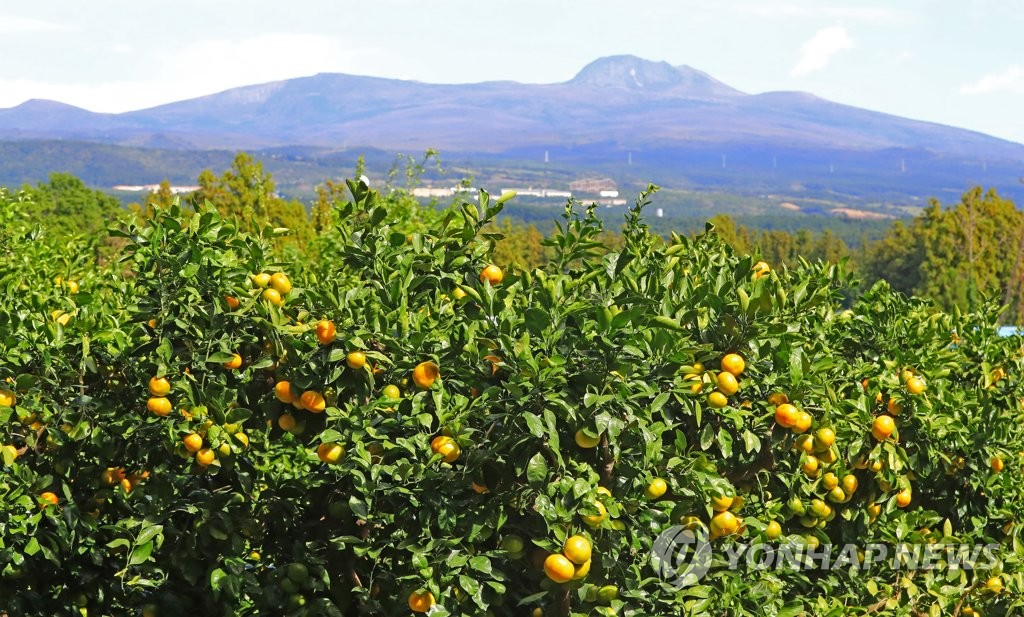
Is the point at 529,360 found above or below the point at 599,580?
above

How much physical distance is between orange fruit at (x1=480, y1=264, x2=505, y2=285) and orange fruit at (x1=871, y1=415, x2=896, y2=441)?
1.31 m

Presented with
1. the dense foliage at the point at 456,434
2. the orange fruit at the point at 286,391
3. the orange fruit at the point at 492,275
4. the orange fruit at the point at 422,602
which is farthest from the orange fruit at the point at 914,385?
the orange fruit at the point at 286,391

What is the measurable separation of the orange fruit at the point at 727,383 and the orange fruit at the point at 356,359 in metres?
1.01

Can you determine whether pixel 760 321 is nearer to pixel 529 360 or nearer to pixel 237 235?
pixel 529 360

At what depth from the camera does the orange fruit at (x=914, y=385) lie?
3.51 metres

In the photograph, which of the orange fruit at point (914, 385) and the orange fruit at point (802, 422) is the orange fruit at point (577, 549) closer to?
the orange fruit at point (802, 422)

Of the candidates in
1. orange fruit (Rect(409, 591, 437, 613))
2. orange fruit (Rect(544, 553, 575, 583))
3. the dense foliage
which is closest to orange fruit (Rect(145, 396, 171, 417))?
the dense foliage

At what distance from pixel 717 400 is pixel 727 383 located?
6 cm

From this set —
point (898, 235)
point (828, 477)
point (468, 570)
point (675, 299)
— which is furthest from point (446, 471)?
point (898, 235)

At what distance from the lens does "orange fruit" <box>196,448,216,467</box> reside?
3.11 meters

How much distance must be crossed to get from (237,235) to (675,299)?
1414 millimetres

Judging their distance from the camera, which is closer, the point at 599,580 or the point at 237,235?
the point at 599,580

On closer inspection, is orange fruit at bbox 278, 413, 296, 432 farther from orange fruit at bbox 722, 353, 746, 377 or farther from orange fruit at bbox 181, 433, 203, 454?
orange fruit at bbox 722, 353, 746, 377

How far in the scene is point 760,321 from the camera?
9.71 ft
